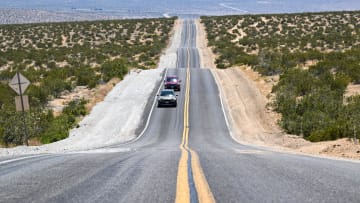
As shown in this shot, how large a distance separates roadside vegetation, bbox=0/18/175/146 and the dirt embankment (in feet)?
43.7

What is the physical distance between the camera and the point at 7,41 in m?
105

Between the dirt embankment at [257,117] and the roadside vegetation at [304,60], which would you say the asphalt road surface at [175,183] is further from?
the roadside vegetation at [304,60]

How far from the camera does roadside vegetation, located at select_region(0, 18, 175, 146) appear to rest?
112 feet

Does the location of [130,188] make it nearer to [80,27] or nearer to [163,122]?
[163,122]

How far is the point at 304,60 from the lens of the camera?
63469 mm

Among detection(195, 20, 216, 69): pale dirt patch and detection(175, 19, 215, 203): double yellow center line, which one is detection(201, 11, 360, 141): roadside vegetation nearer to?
detection(195, 20, 216, 69): pale dirt patch

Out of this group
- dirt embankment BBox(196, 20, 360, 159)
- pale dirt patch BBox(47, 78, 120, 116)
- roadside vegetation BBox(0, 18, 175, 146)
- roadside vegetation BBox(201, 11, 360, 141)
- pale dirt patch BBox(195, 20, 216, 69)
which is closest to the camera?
dirt embankment BBox(196, 20, 360, 159)

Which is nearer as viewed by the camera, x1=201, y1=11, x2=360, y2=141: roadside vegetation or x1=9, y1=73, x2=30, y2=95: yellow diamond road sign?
x1=9, y1=73, x2=30, y2=95: yellow diamond road sign

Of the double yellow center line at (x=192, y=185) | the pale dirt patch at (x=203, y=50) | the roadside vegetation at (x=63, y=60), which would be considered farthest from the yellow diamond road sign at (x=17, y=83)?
the pale dirt patch at (x=203, y=50)

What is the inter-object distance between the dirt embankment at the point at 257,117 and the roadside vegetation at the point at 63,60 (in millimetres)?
13313

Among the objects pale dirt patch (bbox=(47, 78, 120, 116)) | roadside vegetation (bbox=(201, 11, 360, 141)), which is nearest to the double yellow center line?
roadside vegetation (bbox=(201, 11, 360, 141))

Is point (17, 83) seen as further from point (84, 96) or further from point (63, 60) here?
point (63, 60)

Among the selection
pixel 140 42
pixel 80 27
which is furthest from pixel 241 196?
pixel 80 27

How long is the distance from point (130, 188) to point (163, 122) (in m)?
32.0
